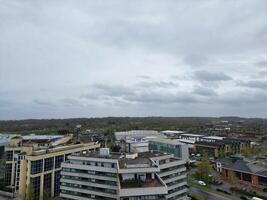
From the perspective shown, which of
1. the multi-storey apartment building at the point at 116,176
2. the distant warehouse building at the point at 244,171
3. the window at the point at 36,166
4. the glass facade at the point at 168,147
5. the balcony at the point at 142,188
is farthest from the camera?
the glass facade at the point at 168,147

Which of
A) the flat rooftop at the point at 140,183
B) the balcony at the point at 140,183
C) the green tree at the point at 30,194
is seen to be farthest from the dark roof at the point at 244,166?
the green tree at the point at 30,194

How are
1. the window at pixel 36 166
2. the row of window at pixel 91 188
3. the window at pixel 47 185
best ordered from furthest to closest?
the window at pixel 47 185
the window at pixel 36 166
the row of window at pixel 91 188

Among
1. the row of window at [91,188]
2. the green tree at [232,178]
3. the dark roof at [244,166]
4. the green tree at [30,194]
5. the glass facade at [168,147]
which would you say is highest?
the glass facade at [168,147]

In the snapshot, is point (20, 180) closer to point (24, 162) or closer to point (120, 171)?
point (24, 162)

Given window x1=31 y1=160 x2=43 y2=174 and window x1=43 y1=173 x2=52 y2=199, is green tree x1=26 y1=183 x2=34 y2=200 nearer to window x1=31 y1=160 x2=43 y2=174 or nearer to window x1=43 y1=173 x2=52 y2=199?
window x1=31 y1=160 x2=43 y2=174

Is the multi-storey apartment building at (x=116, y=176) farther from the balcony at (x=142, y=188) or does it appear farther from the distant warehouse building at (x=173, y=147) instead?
the distant warehouse building at (x=173, y=147)

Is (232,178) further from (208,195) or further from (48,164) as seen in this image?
(48,164)
